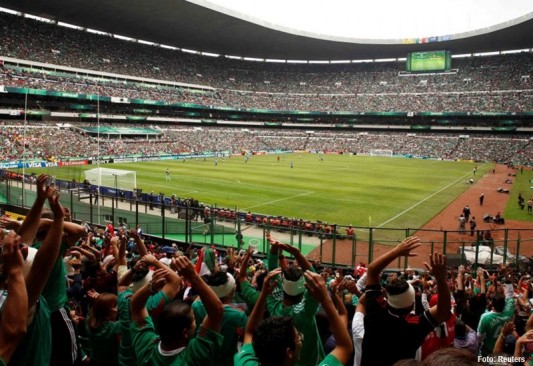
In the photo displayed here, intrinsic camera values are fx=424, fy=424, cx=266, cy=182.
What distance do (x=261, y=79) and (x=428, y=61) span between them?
41.9 metres

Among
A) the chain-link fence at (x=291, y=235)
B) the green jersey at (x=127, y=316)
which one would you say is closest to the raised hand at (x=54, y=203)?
the green jersey at (x=127, y=316)

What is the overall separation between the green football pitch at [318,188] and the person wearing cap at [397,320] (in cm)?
2122

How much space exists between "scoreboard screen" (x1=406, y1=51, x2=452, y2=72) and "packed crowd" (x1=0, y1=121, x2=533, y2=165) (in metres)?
19.9

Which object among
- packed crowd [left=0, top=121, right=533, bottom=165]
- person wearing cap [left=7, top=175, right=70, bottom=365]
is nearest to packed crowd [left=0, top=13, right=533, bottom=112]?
packed crowd [left=0, top=121, right=533, bottom=165]

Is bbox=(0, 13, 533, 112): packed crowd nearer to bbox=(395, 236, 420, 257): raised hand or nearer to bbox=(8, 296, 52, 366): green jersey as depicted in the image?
bbox=(8, 296, 52, 366): green jersey

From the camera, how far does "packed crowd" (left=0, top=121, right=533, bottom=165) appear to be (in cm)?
5478

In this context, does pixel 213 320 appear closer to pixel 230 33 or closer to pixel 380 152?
pixel 380 152

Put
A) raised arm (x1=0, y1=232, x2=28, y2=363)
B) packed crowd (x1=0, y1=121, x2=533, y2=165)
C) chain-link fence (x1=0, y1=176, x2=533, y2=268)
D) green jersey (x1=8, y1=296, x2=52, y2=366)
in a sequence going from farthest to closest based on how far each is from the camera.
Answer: packed crowd (x1=0, y1=121, x2=533, y2=165) → chain-link fence (x1=0, y1=176, x2=533, y2=268) → green jersey (x1=8, y1=296, x2=52, y2=366) → raised arm (x1=0, y1=232, x2=28, y2=363)

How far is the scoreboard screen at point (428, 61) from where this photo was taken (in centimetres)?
9819

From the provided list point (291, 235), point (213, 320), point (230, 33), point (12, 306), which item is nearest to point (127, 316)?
point (213, 320)

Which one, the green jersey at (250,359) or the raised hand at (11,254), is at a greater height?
the raised hand at (11,254)

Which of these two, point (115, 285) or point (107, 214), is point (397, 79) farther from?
point (115, 285)

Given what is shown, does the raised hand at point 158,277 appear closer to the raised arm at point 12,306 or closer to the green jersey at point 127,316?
the green jersey at point 127,316

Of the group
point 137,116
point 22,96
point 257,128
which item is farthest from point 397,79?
point 22,96
